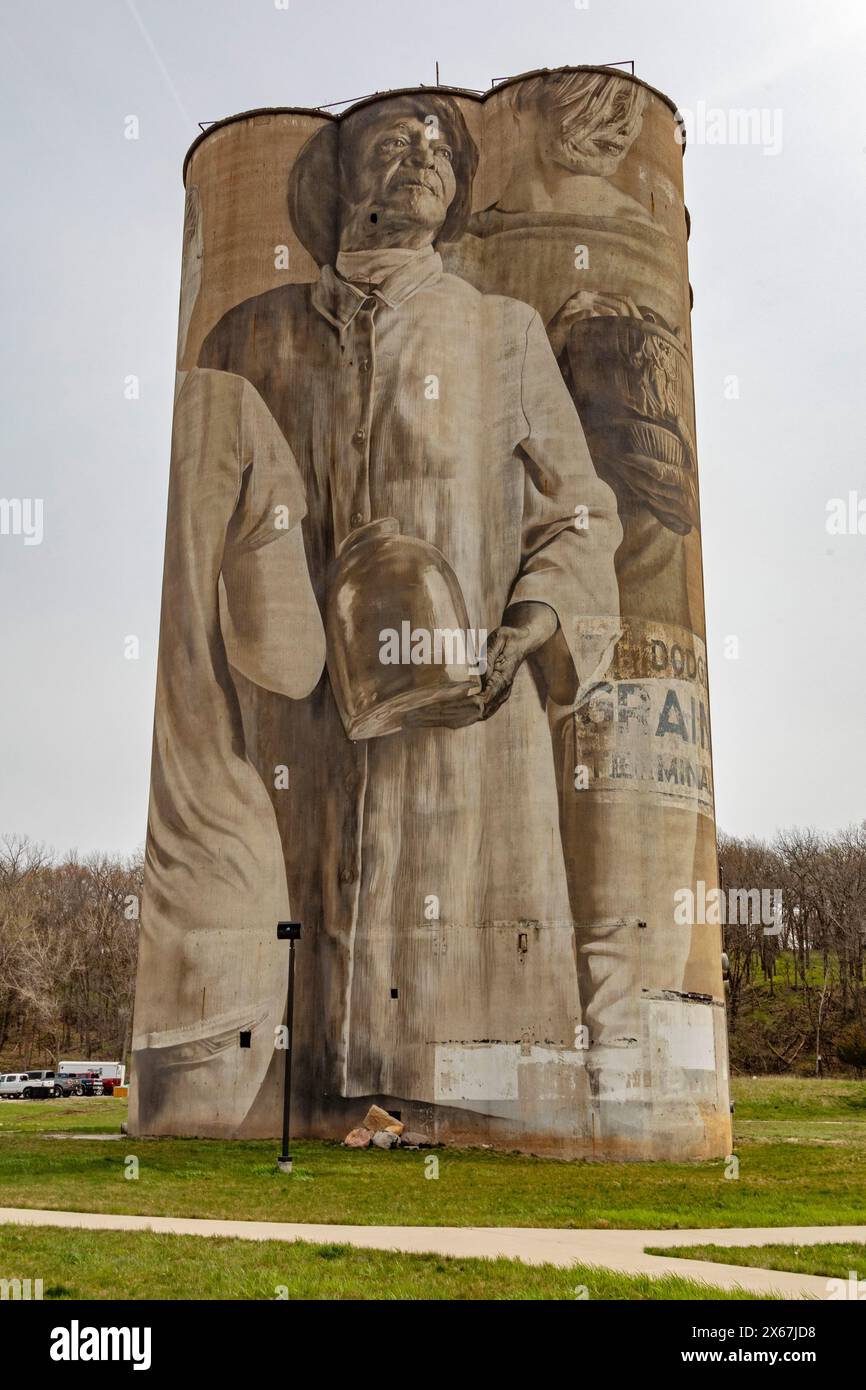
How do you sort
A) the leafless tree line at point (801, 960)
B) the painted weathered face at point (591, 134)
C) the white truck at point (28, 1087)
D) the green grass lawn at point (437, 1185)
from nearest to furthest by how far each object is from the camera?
the green grass lawn at point (437, 1185) → the painted weathered face at point (591, 134) → the white truck at point (28, 1087) → the leafless tree line at point (801, 960)

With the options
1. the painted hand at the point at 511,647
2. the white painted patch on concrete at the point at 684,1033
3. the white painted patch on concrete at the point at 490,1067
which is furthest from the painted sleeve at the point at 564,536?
the white painted patch on concrete at the point at 490,1067

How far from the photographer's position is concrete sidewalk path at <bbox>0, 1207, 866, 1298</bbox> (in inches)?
488

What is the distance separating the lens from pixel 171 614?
38562 millimetres

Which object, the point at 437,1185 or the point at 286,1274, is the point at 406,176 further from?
the point at 286,1274

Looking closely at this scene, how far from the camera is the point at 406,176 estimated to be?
39.5 meters

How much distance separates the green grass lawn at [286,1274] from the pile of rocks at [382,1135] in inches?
724

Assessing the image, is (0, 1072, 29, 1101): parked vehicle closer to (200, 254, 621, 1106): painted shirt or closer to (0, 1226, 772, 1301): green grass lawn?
(200, 254, 621, 1106): painted shirt

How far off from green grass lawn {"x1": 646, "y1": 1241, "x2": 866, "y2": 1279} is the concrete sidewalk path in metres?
0.19

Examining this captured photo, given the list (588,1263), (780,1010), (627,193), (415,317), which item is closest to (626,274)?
(627,193)

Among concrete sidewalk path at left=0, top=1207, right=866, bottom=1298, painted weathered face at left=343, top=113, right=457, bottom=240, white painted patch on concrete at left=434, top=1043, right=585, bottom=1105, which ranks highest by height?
painted weathered face at left=343, top=113, right=457, bottom=240

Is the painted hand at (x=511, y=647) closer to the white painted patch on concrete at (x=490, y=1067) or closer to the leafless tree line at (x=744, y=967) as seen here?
the white painted patch on concrete at (x=490, y=1067)

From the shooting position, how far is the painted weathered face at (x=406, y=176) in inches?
1540

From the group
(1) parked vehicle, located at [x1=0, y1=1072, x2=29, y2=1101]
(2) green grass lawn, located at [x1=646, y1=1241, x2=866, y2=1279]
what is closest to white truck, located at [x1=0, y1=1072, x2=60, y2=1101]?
(1) parked vehicle, located at [x1=0, y1=1072, x2=29, y2=1101]

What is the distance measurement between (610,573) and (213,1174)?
18.2 meters
